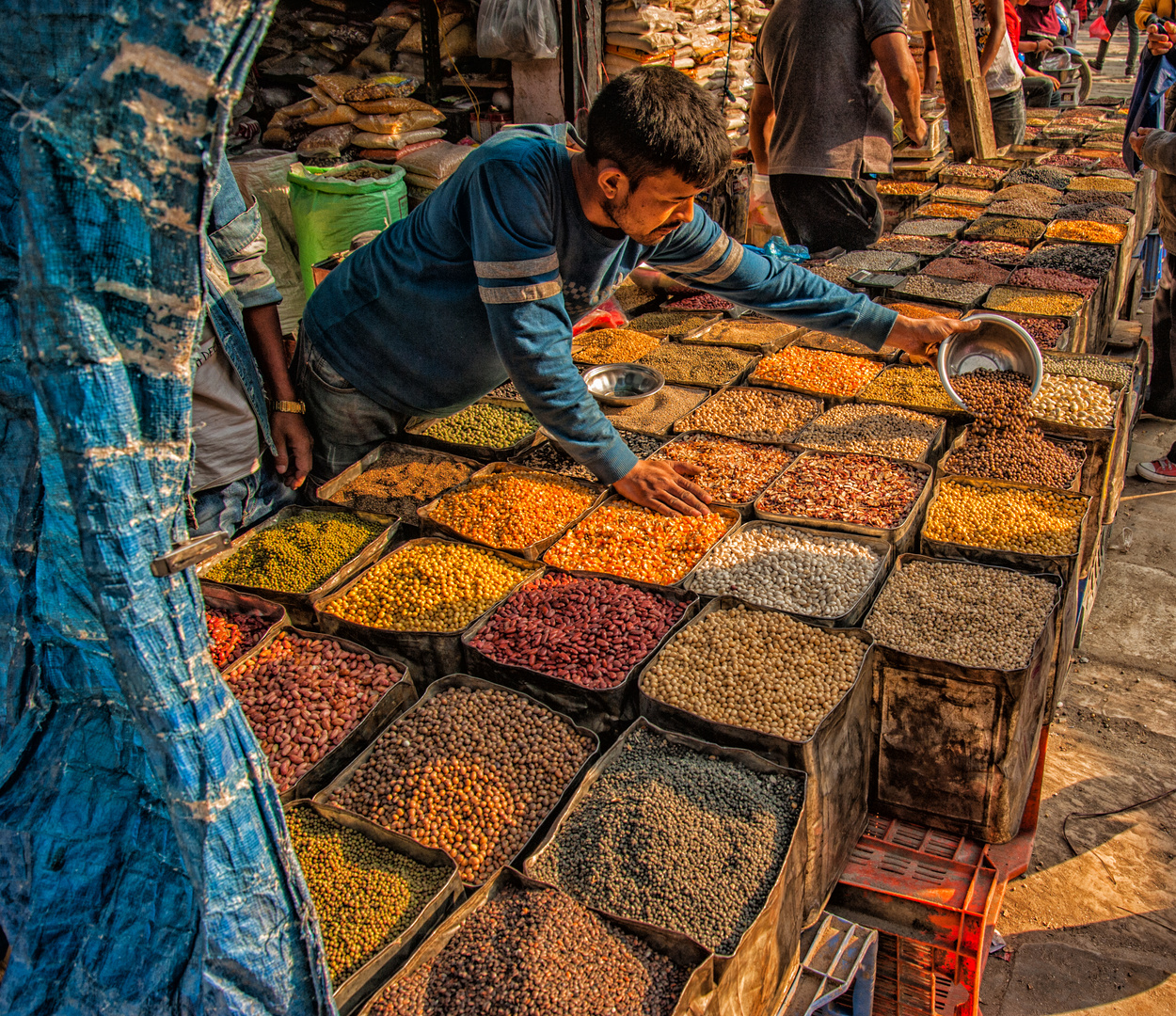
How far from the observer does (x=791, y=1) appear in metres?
4.21

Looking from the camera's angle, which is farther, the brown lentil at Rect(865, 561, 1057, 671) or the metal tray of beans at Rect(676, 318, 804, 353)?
the metal tray of beans at Rect(676, 318, 804, 353)

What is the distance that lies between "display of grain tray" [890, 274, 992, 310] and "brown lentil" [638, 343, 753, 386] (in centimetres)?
98

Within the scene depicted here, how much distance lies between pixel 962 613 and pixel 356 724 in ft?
4.58

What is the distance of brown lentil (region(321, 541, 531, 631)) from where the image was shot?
2061 mm

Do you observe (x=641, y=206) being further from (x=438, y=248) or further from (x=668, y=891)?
(x=668, y=891)

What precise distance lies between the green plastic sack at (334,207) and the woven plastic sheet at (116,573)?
4216 millimetres

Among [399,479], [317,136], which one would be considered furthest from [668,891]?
[317,136]

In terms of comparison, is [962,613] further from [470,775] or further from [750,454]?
[470,775]

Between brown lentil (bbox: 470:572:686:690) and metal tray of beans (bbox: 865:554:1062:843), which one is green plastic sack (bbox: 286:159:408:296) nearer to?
brown lentil (bbox: 470:572:686:690)

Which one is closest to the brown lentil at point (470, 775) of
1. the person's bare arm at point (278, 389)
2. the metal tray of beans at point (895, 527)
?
the metal tray of beans at point (895, 527)

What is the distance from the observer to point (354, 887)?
1.45 meters

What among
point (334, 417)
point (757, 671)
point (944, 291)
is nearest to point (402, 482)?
point (334, 417)


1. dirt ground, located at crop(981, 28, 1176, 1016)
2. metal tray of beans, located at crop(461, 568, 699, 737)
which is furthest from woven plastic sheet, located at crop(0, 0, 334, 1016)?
dirt ground, located at crop(981, 28, 1176, 1016)

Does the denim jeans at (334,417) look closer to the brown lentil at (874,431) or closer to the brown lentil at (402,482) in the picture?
the brown lentil at (402,482)
